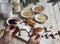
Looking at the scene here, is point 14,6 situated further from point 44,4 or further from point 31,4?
point 44,4

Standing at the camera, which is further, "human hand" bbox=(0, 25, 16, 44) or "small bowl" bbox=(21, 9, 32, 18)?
"small bowl" bbox=(21, 9, 32, 18)

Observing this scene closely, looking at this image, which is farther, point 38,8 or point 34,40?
point 38,8

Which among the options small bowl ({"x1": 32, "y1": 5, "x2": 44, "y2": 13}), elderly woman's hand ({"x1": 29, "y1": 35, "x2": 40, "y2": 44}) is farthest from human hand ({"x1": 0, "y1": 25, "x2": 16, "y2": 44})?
small bowl ({"x1": 32, "y1": 5, "x2": 44, "y2": 13})

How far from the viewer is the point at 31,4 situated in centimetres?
166

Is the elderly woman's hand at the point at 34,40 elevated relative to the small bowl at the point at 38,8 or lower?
lower

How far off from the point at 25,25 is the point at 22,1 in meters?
0.25

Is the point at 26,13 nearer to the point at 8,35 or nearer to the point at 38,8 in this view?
the point at 38,8

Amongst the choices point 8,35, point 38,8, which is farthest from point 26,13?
point 8,35

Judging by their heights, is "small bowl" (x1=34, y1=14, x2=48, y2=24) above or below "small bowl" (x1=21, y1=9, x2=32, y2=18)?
below

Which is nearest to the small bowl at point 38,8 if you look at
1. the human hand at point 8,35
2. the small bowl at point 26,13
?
the small bowl at point 26,13

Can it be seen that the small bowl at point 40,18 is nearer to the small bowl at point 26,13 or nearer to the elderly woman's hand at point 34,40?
the small bowl at point 26,13

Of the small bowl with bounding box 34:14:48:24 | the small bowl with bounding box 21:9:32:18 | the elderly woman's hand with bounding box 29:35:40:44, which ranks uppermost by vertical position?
the small bowl with bounding box 21:9:32:18

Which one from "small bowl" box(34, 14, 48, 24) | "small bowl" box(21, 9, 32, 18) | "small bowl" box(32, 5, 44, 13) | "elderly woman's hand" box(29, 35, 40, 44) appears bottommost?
"elderly woman's hand" box(29, 35, 40, 44)

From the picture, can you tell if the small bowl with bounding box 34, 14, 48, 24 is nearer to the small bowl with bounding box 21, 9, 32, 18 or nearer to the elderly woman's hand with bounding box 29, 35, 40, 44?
the small bowl with bounding box 21, 9, 32, 18
